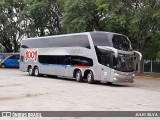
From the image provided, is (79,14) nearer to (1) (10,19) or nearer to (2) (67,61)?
(2) (67,61)

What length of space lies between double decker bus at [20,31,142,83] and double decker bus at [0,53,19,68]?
18.5m

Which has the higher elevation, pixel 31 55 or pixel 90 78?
pixel 31 55

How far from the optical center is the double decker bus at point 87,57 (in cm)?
2241

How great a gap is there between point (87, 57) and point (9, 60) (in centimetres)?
2699

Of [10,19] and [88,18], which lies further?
[10,19]

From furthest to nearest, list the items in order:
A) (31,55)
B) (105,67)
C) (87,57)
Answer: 1. (31,55)
2. (87,57)
3. (105,67)

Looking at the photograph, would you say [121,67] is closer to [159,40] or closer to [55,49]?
[55,49]

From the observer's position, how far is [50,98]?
1444cm

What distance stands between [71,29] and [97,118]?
26107mm

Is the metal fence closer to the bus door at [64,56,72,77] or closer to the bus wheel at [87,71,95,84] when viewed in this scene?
the bus door at [64,56,72,77]

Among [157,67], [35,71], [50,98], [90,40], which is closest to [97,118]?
[50,98]

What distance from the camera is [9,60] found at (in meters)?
49.1

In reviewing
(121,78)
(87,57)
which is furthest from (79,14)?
(121,78)

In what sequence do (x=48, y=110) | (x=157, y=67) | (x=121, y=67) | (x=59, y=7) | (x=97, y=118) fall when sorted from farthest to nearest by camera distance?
(x=59, y=7)
(x=157, y=67)
(x=121, y=67)
(x=48, y=110)
(x=97, y=118)
